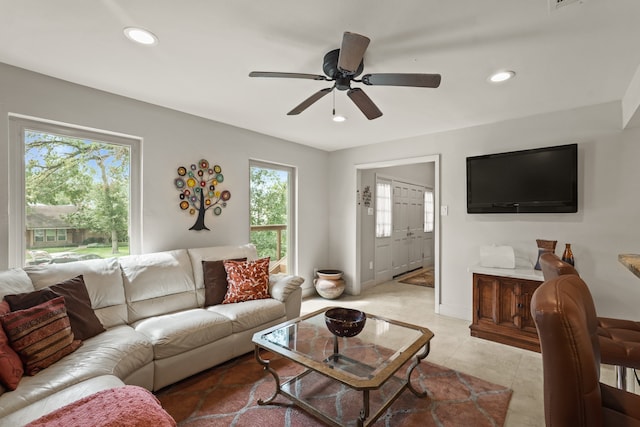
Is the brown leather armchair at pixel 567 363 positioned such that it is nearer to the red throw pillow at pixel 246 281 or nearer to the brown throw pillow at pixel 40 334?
the brown throw pillow at pixel 40 334

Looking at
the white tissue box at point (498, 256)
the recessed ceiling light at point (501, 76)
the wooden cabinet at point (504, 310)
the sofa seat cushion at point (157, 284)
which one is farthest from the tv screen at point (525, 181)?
the sofa seat cushion at point (157, 284)

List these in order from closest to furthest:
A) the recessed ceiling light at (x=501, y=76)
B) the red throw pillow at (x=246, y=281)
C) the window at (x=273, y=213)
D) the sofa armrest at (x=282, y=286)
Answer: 1. the recessed ceiling light at (x=501, y=76)
2. the red throw pillow at (x=246, y=281)
3. the sofa armrest at (x=282, y=286)
4. the window at (x=273, y=213)

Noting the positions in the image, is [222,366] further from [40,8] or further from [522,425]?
[40,8]

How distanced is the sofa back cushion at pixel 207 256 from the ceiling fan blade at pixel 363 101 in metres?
2.06

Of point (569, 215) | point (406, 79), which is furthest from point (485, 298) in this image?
point (406, 79)

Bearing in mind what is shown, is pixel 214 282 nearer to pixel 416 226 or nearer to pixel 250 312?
pixel 250 312

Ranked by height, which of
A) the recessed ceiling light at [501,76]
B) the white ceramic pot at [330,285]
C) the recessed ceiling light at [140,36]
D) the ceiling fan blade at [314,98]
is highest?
the recessed ceiling light at [140,36]

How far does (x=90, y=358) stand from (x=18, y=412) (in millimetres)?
405

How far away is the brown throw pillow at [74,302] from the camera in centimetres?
183

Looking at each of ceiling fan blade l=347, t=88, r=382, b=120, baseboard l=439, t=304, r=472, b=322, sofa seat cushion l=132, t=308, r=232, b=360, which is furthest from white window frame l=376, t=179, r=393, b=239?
sofa seat cushion l=132, t=308, r=232, b=360

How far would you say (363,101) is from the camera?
205cm

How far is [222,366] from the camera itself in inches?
99.4

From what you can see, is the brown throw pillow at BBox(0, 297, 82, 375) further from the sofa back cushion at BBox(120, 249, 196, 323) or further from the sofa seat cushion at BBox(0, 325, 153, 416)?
the sofa back cushion at BBox(120, 249, 196, 323)

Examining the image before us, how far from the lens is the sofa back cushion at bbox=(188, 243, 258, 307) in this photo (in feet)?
9.59
